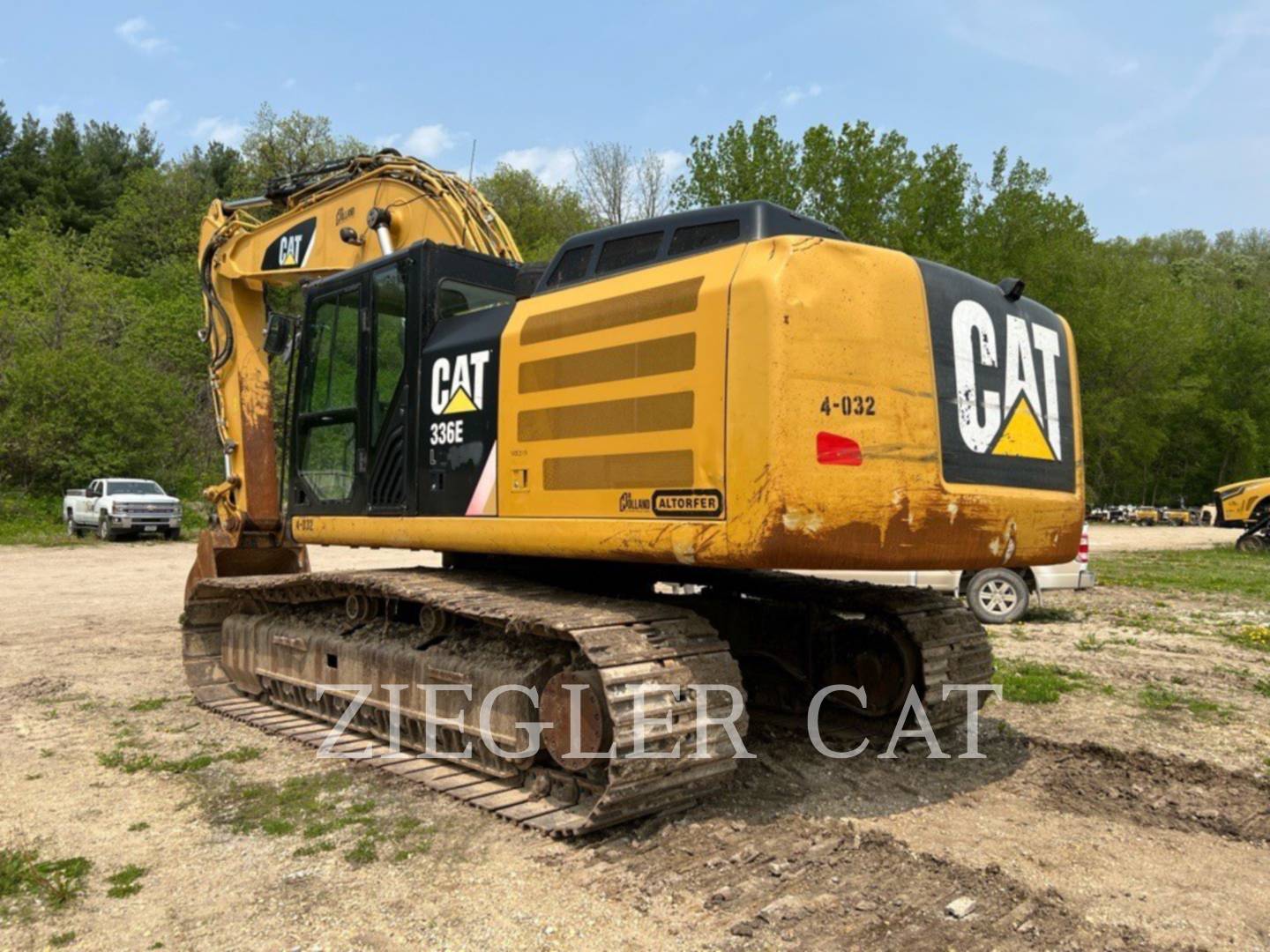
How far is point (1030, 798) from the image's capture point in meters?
5.05

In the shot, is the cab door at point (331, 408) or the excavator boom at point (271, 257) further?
the excavator boom at point (271, 257)

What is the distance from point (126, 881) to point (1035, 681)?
656 centimetres

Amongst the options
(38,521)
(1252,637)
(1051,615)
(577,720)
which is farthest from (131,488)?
(1252,637)

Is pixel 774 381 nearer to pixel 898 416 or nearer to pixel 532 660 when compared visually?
pixel 898 416

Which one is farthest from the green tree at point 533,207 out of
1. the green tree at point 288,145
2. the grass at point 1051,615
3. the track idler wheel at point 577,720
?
the track idler wheel at point 577,720

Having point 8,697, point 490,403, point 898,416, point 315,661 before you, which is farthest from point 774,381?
point 8,697

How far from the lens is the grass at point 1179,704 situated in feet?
22.4

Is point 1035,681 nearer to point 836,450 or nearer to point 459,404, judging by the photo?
point 836,450

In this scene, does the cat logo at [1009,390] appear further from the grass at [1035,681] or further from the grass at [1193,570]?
the grass at [1193,570]

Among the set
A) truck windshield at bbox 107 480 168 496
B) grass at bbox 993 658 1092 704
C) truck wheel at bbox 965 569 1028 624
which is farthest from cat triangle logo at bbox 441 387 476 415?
truck windshield at bbox 107 480 168 496

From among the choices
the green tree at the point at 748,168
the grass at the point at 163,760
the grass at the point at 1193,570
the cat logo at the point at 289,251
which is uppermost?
the green tree at the point at 748,168

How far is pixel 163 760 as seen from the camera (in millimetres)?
5730

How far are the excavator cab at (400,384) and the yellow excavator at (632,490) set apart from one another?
2 centimetres

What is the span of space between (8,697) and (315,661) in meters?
2.81
